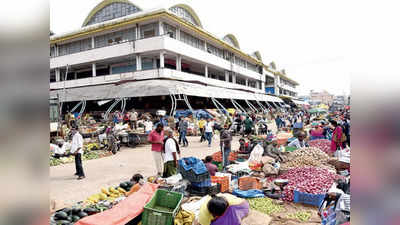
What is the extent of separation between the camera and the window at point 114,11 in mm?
26081

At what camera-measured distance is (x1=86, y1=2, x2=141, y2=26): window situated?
26081mm

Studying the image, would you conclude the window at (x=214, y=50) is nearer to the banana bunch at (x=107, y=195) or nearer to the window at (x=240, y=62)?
the window at (x=240, y=62)

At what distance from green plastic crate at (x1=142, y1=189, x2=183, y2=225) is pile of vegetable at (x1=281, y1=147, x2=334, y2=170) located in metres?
3.92

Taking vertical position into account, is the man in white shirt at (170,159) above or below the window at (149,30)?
below

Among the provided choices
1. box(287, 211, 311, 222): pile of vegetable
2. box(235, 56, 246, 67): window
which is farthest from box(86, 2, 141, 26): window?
box(287, 211, 311, 222): pile of vegetable

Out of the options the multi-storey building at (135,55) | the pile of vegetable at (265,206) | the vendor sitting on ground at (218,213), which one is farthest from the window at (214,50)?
the vendor sitting on ground at (218,213)

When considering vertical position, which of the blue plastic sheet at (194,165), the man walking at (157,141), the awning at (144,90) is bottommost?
the blue plastic sheet at (194,165)

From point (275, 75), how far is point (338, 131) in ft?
172

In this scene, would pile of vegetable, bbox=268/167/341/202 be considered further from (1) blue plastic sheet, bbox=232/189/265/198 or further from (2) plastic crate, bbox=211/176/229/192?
(2) plastic crate, bbox=211/176/229/192

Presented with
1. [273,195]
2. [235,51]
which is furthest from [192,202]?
[235,51]

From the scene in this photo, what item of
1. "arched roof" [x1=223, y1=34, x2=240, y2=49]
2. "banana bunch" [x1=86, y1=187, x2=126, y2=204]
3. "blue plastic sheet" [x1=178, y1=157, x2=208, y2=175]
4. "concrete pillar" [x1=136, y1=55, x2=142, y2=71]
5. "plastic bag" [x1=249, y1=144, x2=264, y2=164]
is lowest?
"banana bunch" [x1=86, y1=187, x2=126, y2=204]

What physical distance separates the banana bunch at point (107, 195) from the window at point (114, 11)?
78.1ft

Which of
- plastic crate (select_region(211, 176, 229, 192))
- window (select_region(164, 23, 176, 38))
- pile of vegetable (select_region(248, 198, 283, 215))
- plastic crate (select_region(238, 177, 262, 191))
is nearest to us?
pile of vegetable (select_region(248, 198, 283, 215))
